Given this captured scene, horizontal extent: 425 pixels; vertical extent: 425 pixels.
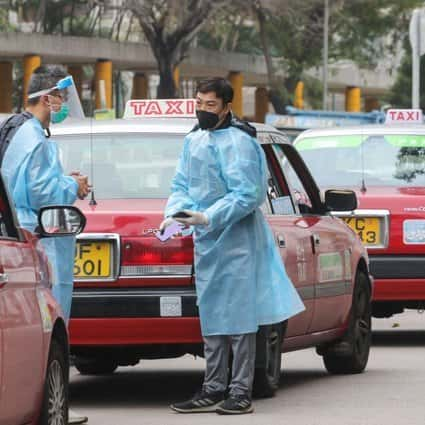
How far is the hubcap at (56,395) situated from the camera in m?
7.09

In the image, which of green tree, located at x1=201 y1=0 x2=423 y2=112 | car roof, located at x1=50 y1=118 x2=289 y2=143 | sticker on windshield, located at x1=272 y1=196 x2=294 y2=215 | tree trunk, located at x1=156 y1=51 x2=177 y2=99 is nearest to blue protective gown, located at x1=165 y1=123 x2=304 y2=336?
car roof, located at x1=50 y1=118 x2=289 y2=143

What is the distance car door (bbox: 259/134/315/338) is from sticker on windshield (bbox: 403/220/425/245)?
9.11 feet

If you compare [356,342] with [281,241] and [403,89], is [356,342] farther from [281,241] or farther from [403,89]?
[403,89]

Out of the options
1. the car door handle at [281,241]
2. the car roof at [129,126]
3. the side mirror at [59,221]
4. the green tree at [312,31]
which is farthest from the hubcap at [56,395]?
the green tree at [312,31]

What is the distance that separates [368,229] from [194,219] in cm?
472

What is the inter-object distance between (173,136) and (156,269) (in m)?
1.12

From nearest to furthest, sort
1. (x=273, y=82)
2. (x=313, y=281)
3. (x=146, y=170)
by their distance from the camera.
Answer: (x=146, y=170), (x=313, y=281), (x=273, y=82)

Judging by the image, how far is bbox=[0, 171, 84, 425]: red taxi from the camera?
6.21 meters

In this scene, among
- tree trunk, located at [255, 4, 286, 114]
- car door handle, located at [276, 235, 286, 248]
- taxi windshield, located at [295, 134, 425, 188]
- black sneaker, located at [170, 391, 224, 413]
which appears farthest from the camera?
tree trunk, located at [255, 4, 286, 114]

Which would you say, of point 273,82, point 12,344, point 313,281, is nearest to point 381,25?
point 273,82

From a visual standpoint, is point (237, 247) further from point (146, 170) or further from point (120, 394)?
point (120, 394)

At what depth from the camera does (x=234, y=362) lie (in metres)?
9.12

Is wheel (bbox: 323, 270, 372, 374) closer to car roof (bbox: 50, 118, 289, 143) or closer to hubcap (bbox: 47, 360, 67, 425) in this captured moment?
car roof (bbox: 50, 118, 289, 143)

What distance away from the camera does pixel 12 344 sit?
6.23 metres
